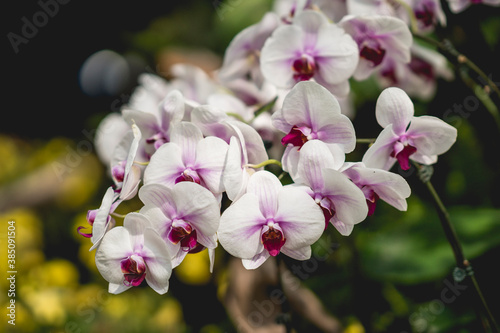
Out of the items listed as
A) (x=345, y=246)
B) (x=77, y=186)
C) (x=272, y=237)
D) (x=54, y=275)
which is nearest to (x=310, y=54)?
(x=272, y=237)

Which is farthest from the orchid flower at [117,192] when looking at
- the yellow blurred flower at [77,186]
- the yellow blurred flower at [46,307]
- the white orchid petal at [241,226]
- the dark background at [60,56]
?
the dark background at [60,56]

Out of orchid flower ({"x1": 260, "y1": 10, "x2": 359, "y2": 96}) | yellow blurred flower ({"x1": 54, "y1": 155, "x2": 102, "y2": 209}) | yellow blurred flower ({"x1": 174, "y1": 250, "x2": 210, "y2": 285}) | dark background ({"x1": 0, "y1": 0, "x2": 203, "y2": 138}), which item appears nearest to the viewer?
orchid flower ({"x1": 260, "y1": 10, "x2": 359, "y2": 96})

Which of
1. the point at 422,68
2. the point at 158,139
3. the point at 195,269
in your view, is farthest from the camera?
the point at 195,269

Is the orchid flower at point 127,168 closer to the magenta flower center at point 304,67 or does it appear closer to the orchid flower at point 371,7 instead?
the magenta flower center at point 304,67

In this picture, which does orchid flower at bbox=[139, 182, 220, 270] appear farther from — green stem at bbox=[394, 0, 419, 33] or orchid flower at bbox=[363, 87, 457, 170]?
green stem at bbox=[394, 0, 419, 33]

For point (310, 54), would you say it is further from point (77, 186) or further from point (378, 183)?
point (77, 186)

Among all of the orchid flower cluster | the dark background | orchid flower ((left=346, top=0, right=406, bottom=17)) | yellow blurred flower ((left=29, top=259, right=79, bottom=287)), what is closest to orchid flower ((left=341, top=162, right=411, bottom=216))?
the orchid flower cluster
